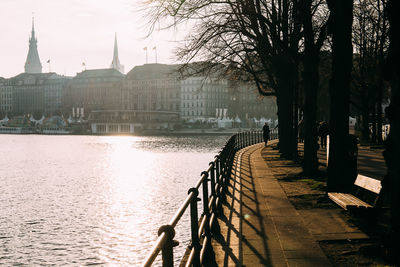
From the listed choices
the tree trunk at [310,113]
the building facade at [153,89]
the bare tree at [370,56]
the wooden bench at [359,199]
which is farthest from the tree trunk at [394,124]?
the building facade at [153,89]

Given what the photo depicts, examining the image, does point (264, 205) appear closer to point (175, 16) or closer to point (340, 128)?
point (340, 128)

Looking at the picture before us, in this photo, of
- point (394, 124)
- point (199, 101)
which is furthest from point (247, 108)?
point (394, 124)

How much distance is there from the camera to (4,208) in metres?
20.9

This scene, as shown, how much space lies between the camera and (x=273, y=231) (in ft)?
28.0

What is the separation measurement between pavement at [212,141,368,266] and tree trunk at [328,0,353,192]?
4.73ft

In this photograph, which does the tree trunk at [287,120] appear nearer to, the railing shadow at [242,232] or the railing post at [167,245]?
the railing shadow at [242,232]

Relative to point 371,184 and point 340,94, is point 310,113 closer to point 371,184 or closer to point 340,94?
point 340,94

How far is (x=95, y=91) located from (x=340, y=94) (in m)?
186

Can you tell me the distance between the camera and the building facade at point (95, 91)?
187000mm

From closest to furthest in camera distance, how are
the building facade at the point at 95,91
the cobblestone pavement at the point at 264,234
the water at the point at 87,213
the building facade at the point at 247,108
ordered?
the cobblestone pavement at the point at 264,234 → the water at the point at 87,213 → the building facade at the point at 247,108 → the building facade at the point at 95,91

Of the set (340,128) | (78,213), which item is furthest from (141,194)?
(340,128)

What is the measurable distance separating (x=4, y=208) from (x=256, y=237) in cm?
1596

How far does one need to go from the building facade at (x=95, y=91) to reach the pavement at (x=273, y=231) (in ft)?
578

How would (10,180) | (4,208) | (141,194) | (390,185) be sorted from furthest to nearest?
(10,180) → (141,194) → (4,208) → (390,185)
